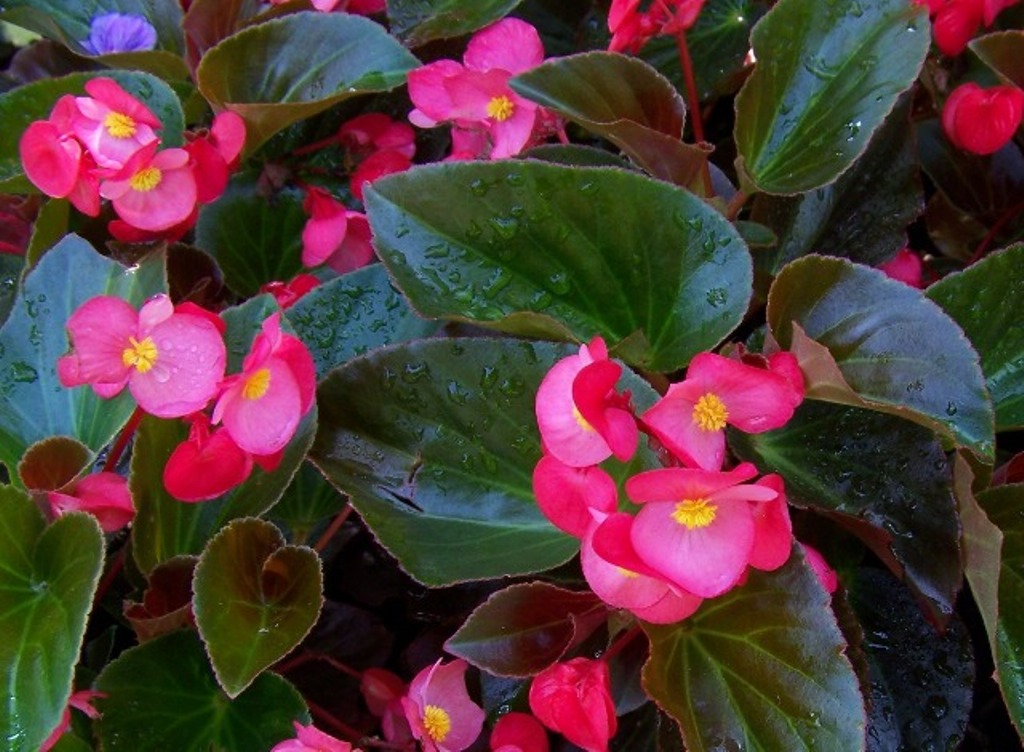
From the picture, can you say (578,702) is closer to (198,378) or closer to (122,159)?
(198,378)

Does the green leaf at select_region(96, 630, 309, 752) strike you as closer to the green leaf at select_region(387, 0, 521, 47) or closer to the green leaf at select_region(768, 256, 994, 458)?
the green leaf at select_region(768, 256, 994, 458)

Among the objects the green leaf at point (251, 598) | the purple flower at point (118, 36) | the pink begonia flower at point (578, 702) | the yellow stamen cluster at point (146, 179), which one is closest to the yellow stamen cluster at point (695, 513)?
the pink begonia flower at point (578, 702)

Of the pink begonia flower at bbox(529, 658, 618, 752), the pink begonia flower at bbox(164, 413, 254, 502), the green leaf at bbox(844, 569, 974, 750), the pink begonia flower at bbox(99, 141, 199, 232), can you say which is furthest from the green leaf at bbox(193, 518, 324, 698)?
the green leaf at bbox(844, 569, 974, 750)

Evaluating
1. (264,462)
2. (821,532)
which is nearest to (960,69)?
(821,532)

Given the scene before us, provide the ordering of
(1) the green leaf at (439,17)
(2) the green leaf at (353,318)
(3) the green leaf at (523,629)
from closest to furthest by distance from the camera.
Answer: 1. (3) the green leaf at (523,629)
2. (2) the green leaf at (353,318)
3. (1) the green leaf at (439,17)

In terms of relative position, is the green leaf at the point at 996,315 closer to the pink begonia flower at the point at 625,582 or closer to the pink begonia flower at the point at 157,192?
the pink begonia flower at the point at 625,582

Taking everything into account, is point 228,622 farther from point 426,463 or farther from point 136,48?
point 136,48

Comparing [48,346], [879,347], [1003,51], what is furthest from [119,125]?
[1003,51]
